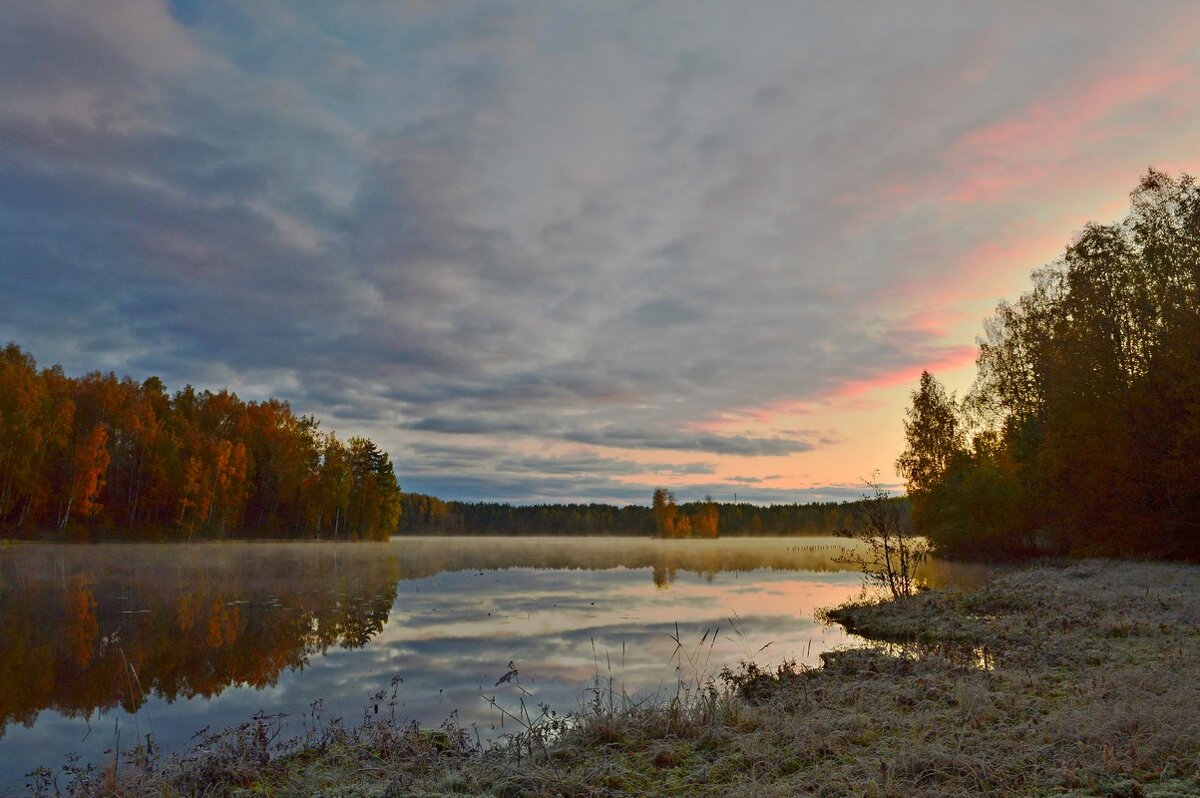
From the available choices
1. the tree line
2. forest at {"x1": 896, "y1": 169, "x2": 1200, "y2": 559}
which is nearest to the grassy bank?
forest at {"x1": 896, "y1": 169, "x2": 1200, "y2": 559}

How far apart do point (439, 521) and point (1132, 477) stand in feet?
492

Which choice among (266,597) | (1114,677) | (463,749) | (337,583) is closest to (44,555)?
(337,583)

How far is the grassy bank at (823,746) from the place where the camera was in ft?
20.4

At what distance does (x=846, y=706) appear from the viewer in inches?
355

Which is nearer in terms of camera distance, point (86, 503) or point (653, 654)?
point (653, 654)

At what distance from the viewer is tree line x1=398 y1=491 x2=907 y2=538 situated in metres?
164

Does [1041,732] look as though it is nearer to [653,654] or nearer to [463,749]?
[463,749]

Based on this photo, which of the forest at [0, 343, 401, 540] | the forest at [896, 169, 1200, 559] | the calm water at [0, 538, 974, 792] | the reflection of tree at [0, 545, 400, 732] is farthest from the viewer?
the forest at [0, 343, 401, 540]

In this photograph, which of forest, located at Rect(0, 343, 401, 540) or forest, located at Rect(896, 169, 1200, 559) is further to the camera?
forest, located at Rect(0, 343, 401, 540)

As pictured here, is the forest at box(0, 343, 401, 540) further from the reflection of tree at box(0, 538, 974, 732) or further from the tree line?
the tree line

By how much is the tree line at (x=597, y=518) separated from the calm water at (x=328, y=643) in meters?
132

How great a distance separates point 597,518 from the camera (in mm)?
179750

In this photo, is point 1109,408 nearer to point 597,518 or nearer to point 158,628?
point 158,628

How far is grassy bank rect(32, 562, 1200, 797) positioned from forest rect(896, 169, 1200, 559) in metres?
20.1
